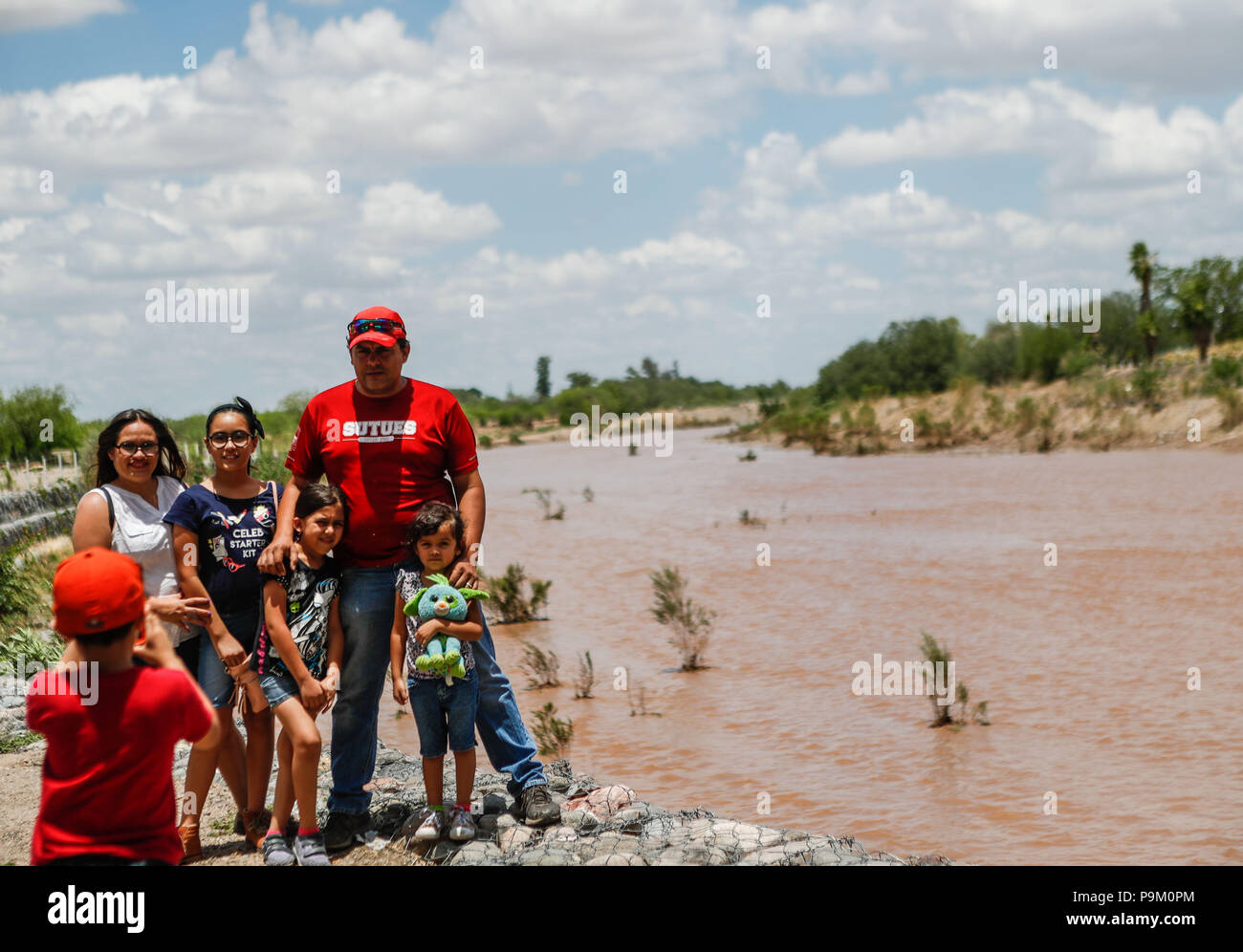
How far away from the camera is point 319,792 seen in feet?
19.8

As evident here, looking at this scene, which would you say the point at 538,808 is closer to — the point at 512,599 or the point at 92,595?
the point at 92,595

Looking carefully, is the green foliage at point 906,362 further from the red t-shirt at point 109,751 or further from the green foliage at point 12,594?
the red t-shirt at point 109,751

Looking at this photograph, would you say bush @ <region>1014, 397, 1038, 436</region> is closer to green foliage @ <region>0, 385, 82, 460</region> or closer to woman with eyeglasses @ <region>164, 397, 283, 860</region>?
green foliage @ <region>0, 385, 82, 460</region>

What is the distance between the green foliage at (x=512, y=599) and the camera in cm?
1402

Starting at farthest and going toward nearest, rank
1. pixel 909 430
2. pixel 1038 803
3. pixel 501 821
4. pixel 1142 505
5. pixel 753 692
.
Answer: pixel 909 430
pixel 1142 505
pixel 753 692
pixel 1038 803
pixel 501 821

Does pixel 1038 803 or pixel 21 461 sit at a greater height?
pixel 21 461

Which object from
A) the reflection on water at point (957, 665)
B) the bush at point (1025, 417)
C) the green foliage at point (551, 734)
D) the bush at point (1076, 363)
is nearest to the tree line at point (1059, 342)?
the bush at point (1076, 363)

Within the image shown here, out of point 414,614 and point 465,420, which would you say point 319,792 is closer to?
point 414,614

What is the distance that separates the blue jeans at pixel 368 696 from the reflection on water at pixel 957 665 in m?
2.63

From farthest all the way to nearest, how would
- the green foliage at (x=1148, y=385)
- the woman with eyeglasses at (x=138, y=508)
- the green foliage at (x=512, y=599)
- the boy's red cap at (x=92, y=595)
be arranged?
1. the green foliage at (x=1148, y=385)
2. the green foliage at (x=512, y=599)
3. the woman with eyeglasses at (x=138, y=508)
4. the boy's red cap at (x=92, y=595)

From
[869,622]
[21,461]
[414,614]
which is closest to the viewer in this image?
[414,614]

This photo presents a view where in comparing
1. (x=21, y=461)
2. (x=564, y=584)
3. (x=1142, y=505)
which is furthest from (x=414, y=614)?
(x=21, y=461)

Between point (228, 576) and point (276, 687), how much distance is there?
Answer: 0.49 metres
